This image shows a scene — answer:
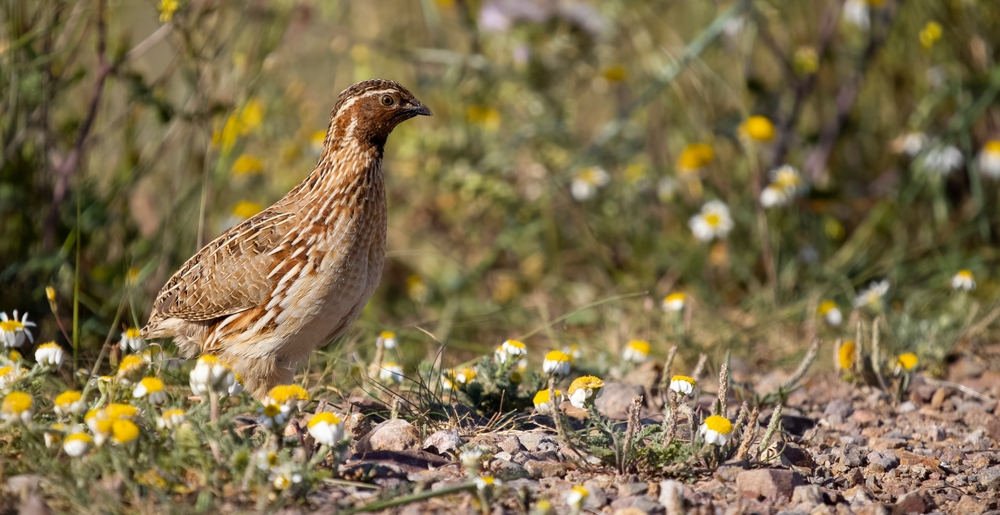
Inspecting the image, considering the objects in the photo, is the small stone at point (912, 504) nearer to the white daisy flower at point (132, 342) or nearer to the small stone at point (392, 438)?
the small stone at point (392, 438)

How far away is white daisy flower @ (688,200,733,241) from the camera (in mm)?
6766

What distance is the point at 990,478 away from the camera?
3904 mm

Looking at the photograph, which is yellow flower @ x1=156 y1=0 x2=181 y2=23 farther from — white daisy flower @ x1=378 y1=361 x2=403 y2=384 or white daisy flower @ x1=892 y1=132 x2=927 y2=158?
white daisy flower @ x1=892 y1=132 x2=927 y2=158

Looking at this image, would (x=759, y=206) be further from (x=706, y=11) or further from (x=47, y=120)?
(x=47, y=120)

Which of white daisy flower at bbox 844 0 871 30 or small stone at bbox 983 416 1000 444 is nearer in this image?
small stone at bbox 983 416 1000 444

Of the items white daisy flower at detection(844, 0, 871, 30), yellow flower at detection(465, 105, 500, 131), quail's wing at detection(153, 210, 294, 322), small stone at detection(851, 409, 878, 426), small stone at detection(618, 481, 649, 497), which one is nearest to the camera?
small stone at detection(618, 481, 649, 497)

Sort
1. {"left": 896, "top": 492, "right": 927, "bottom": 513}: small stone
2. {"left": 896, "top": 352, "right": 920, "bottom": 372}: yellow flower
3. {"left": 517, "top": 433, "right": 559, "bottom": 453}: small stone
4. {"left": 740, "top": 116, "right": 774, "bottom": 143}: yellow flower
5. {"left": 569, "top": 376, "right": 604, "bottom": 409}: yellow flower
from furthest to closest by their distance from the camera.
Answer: {"left": 740, "top": 116, "right": 774, "bottom": 143}: yellow flower < {"left": 896, "top": 352, "right": 920, "bottom": 372}: yellow flower < {"left": 517, "top": 433, "right": 559, "bottom": 453}: small stone < {"left": 569, "top": 376, "right": 604, "bottom": 409}: yellow flower < {"left": 896, "top": 492, "right": 927, "bottom": 513}: small stone

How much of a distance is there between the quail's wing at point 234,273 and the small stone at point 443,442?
104 cm

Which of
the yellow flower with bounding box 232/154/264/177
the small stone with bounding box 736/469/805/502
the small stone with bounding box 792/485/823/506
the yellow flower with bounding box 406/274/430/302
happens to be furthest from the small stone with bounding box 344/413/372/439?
the yellow flower with bounding box 232/154/264/177

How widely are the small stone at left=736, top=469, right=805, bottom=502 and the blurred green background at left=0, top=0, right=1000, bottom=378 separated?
79.6 inches

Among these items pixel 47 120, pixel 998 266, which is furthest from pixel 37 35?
pixel 998 266

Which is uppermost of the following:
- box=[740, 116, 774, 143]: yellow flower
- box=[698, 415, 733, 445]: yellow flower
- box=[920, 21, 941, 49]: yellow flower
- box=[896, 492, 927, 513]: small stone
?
box=[920, 21, 941, 49]: yellow flower

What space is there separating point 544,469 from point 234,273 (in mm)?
1703

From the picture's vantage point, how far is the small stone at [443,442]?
12.4 ft
